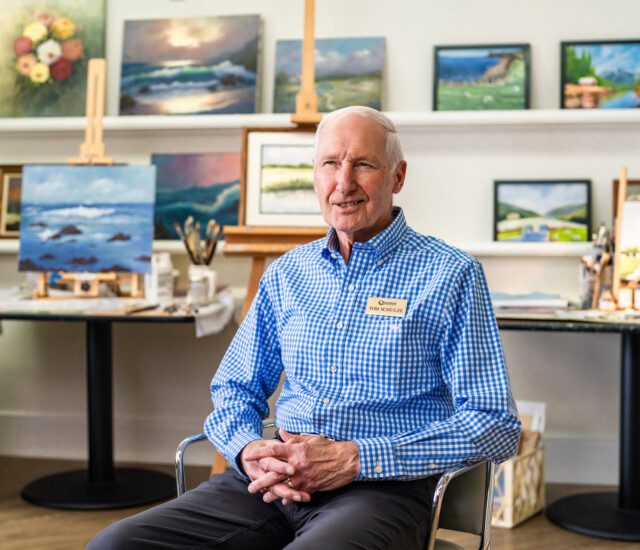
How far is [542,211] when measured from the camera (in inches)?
150

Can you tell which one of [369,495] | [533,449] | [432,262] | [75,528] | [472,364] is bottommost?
[75,528]

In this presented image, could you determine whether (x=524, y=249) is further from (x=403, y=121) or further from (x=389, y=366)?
(x=389, y=366)

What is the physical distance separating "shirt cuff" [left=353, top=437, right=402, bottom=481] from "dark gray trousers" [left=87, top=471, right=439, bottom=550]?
0.11 ft

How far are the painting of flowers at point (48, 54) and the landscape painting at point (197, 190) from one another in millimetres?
526

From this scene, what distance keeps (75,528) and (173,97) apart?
1851 mm

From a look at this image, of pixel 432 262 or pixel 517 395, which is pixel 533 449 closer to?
pixel 517 395

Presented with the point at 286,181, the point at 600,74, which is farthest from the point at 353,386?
the point at 600,74

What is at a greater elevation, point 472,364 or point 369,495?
point 472,364

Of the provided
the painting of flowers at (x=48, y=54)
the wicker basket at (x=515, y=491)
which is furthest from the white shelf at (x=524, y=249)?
the painting of flowers at (x=48, y=54)

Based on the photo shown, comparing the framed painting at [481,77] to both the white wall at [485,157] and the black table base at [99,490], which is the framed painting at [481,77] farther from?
the black table base at [99,490]

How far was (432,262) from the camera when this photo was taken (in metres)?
1.95

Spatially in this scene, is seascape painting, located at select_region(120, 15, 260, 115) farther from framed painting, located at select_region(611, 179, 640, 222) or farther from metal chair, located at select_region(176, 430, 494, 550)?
metal chair, located at select_region(176, 430, 494, 550)

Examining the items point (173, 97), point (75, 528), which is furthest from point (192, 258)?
point (75, 528)

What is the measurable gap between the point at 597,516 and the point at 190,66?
248 centimetres
